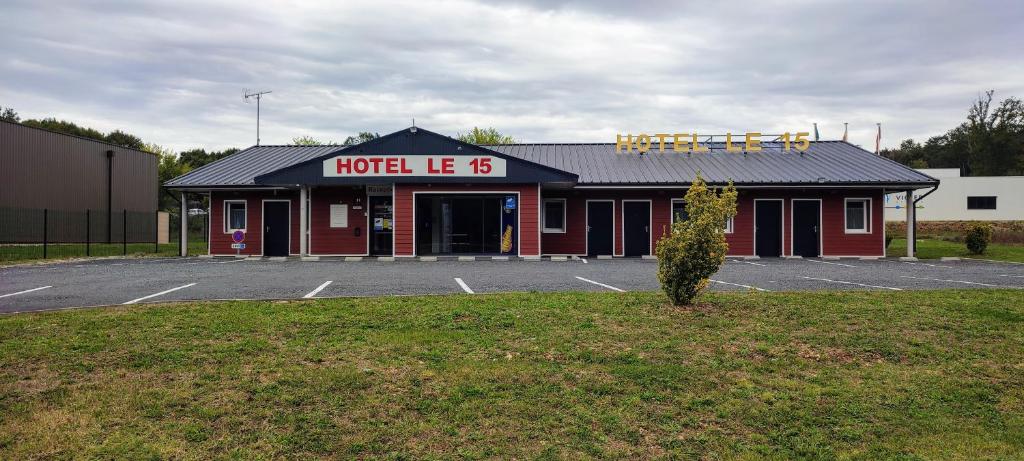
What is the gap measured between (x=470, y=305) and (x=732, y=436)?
16.0ft

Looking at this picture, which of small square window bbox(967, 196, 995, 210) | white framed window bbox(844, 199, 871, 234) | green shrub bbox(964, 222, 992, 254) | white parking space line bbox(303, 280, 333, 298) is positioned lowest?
white parking space line bbox(303, 280, 333, 298)

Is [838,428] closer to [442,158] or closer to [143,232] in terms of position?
[442,158]

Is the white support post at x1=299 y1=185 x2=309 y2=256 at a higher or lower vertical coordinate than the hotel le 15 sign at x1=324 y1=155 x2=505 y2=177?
lower

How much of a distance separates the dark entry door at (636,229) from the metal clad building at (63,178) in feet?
89.4

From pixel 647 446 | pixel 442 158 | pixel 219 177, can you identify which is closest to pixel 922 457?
pixel 647 446

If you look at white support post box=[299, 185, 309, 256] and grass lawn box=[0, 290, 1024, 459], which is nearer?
grass lawn box=[0, 290, 1024, 459]

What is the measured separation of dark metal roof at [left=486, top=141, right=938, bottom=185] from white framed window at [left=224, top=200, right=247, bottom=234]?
10.4 meters

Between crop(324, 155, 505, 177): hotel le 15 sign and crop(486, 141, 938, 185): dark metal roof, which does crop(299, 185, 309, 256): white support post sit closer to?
crop(324, 155, 505, 177): hotel le 15 sign

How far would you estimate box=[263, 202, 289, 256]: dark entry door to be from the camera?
80.9ft

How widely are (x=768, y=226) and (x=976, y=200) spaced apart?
3004cm

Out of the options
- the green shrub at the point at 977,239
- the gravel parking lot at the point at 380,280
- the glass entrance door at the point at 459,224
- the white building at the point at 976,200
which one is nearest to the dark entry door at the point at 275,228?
the glass entrance door at the point at 459,224

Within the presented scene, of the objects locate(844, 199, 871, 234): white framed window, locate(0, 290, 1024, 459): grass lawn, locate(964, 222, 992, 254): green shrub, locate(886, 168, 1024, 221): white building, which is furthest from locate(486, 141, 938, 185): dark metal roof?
locate(886, 168, 1024, 221): white building

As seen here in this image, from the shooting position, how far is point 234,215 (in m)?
25.0

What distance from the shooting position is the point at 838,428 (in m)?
5.07
